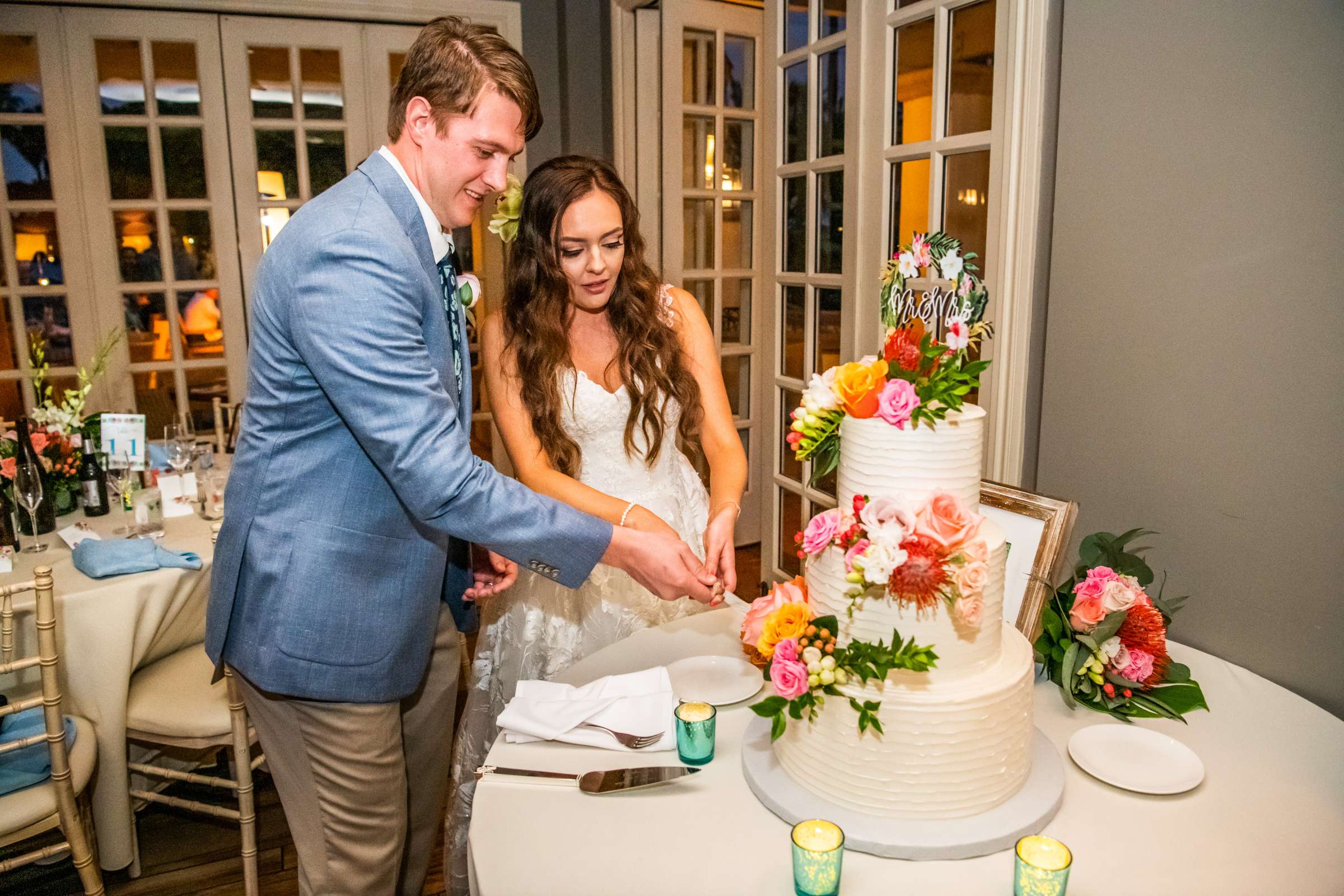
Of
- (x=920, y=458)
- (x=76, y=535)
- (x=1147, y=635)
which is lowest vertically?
(x=76, y=535)

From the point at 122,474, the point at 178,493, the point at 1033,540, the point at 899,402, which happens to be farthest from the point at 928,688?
the point at 122,474

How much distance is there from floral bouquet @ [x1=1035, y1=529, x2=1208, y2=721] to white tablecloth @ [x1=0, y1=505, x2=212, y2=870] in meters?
2.02

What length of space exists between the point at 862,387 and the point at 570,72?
382 cm

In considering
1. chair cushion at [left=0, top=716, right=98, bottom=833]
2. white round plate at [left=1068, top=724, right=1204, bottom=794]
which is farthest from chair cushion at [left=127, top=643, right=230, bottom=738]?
white round plate at [left=1068, top=724, right=1204, bottom=794]

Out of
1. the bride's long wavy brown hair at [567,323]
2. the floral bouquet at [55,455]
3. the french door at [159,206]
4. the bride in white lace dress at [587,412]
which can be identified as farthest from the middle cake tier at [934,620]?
the french door at [159,206]

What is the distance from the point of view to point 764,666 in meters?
1.28

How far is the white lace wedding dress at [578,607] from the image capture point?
6.87 feet

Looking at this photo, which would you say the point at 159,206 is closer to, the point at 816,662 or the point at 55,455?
the point at 55,455

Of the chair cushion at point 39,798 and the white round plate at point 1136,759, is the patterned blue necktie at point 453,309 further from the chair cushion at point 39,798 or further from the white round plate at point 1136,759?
the chair cushion at point 39,798

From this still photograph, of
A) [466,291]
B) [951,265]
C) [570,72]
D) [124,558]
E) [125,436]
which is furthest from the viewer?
[570,72]

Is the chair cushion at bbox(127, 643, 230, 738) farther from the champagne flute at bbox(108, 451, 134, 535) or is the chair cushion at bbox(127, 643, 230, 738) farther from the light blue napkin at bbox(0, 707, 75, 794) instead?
the champagne flute at bbox(108, 451, 134, 535)

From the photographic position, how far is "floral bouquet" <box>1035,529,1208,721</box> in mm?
1409

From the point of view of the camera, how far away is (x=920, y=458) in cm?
109

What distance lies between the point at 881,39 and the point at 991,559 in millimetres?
2123
